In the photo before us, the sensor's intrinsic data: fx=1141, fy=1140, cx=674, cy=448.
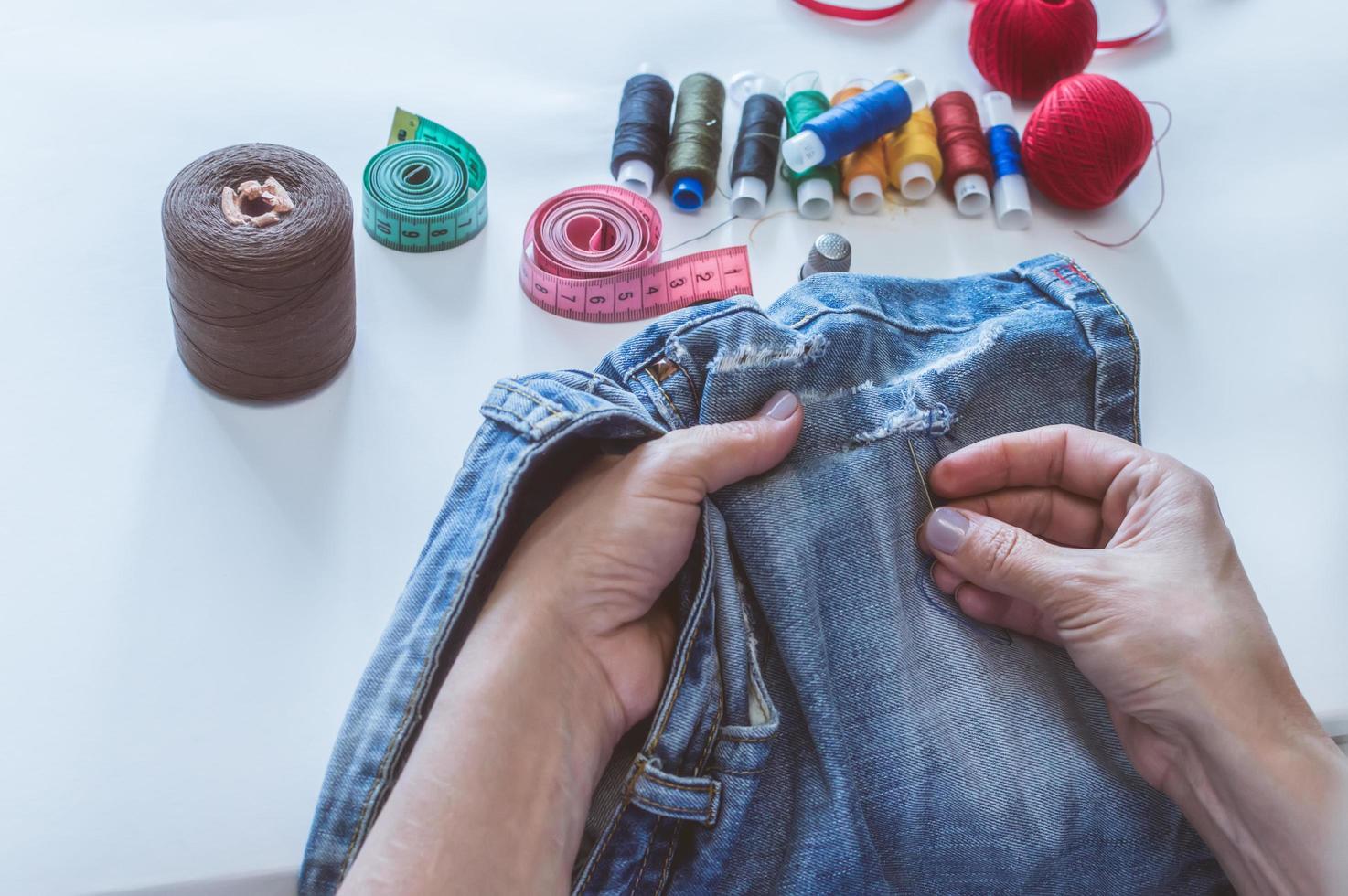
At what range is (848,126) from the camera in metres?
1.61

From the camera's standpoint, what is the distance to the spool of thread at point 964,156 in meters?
1.66

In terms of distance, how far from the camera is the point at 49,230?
146 centimetres

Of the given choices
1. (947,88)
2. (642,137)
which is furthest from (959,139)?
(642,137)

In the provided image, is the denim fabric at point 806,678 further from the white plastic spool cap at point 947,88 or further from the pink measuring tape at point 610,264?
the white plastic spool cap at point 947,88

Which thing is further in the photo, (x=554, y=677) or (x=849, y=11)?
(x=849, y=11)

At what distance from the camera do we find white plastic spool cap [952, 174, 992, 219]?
5.44 ft

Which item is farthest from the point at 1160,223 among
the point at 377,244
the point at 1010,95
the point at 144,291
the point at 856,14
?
the point at 144,291

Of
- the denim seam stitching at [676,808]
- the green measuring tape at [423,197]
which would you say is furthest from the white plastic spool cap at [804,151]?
the denim seam stitching at [676,808]

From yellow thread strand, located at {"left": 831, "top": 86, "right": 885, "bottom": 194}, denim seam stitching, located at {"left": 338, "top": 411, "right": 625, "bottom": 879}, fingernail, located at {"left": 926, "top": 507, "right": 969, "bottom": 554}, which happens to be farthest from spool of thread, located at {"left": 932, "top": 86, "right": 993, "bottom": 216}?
denim seam stitching, located at {"left": 338, "top": 411, "right": 625, "bottom": 879}

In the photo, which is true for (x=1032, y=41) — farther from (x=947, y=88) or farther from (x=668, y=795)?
(x=668, y=795)

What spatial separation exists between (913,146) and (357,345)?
0.84 meters

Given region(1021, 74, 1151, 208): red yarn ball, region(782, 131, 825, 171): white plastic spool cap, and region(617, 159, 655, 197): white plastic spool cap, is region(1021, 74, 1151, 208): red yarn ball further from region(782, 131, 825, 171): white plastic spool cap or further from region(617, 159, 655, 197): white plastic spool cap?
region(617, 159, 655, 197): white plastic spool cap

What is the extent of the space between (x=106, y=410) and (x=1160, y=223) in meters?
1.46

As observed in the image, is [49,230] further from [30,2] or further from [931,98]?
[931,98]
